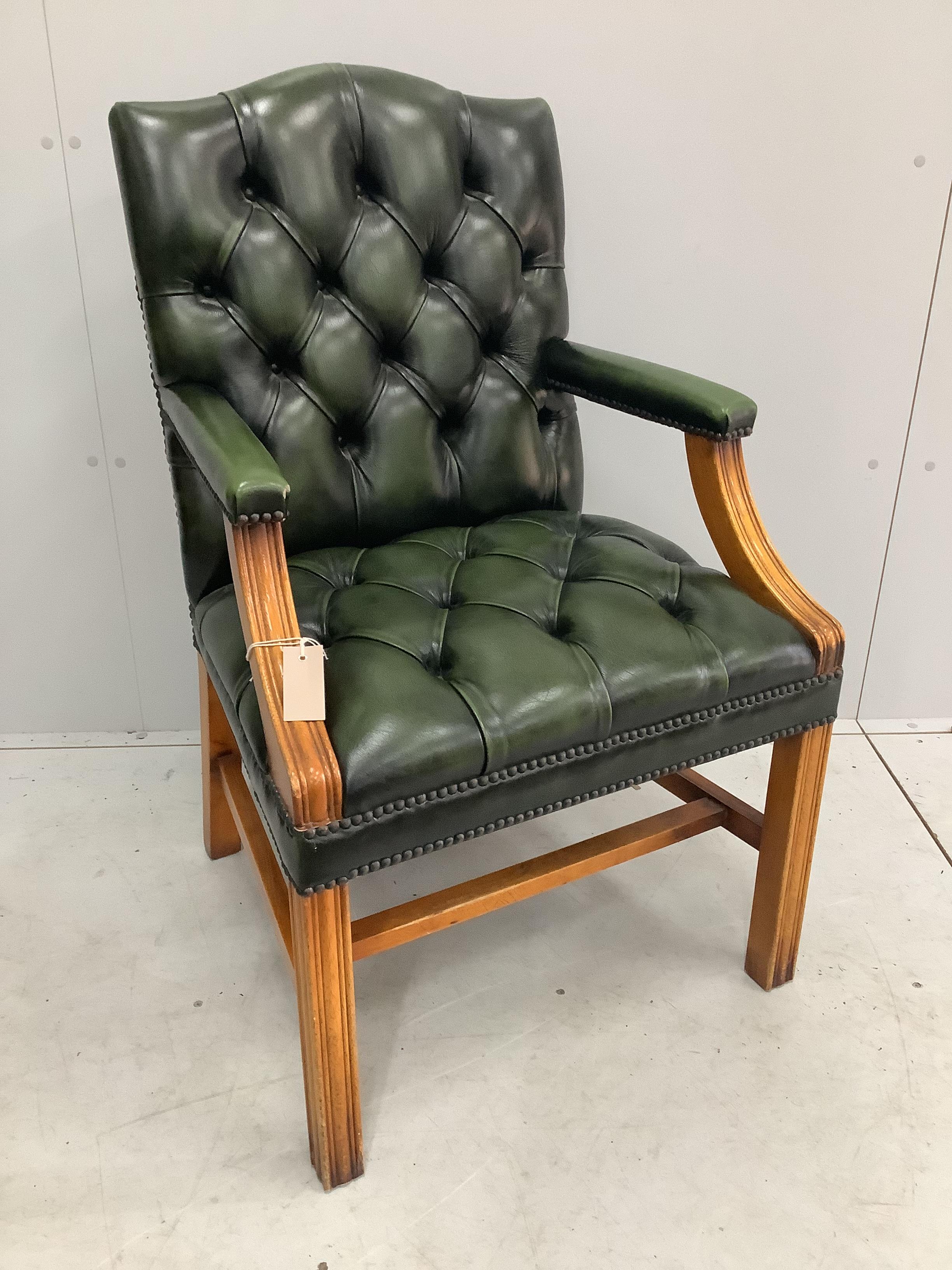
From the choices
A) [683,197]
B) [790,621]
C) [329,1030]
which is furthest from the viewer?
[683,197]

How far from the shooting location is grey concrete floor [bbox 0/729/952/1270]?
911mm

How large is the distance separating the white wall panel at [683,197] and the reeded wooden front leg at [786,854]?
2.19 ft

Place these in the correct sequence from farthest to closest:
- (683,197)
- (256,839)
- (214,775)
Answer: (683,197)
(214,775)
(256,839)

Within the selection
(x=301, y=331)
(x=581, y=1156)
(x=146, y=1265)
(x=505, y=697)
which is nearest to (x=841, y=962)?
(x=581, y=1156)

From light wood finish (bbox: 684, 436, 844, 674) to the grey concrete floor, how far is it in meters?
0.47

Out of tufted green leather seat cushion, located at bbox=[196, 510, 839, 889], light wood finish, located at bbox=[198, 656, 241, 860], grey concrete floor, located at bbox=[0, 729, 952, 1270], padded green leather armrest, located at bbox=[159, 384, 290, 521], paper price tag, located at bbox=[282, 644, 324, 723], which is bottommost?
grey concrete floor, located at bbox=[0, 729, 952, 1270]

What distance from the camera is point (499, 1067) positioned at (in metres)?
1.08

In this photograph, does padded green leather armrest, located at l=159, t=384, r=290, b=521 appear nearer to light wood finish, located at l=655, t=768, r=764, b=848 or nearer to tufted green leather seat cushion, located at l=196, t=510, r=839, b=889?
tufted green leather seat cushion, located at l=196, t=510, r=839, b=889

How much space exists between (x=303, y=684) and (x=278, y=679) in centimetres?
4

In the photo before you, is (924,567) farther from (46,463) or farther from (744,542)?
(46,463)

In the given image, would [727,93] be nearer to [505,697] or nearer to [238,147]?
[238,147]

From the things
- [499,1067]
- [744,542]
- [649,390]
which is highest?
[649,390]

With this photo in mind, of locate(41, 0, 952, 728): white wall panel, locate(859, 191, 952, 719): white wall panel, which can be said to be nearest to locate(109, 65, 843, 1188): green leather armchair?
locate(41, 0, 952, 728): white wall panel

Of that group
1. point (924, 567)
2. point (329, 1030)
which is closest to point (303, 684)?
point (329, 1030)
